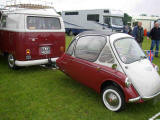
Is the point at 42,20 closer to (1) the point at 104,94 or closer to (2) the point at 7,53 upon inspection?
(2) the point at 7,53

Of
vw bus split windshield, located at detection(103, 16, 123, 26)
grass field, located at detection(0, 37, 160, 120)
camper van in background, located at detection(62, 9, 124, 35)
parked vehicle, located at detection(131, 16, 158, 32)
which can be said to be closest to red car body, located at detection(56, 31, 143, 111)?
grass field, located at detection(0, 37, 160, 120)

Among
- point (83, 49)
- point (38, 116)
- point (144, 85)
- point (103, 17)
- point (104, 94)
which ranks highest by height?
point (103, 17)

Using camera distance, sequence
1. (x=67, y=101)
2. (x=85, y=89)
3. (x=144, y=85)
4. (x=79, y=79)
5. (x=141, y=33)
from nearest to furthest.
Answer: (x=144, y=85) → (x=67, y=101) → (x=79, y=79) → (x=85, y=89) → (x=141, y=33)

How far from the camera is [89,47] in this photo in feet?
15.2

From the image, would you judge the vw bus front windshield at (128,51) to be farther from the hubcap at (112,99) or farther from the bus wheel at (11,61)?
the bus wheel at (11,61)

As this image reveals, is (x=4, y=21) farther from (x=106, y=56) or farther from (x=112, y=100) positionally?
(x=112, y=100)

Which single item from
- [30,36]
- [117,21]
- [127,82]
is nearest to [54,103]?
[127,82]

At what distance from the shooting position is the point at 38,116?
378cm

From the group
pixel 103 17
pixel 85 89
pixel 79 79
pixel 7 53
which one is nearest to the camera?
pixel 79 79

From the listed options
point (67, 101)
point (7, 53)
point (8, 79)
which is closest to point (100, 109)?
point (67, 101)

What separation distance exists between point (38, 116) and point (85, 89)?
1.86m

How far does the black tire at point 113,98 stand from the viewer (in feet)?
12.5

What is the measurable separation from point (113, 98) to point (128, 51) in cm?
122

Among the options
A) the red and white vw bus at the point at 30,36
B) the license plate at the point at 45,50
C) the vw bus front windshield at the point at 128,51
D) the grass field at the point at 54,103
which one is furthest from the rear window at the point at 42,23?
the vw bus front windshield at the point at 128,51
